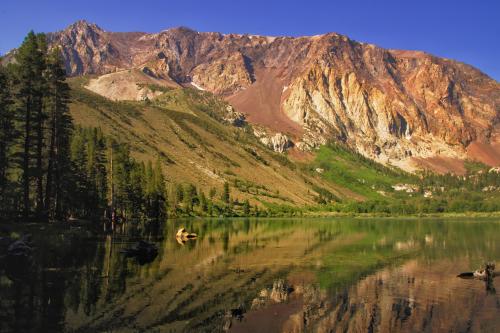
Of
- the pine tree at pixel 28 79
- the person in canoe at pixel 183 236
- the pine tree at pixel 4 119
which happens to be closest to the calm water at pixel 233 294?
the pine tree at pixel 4 119

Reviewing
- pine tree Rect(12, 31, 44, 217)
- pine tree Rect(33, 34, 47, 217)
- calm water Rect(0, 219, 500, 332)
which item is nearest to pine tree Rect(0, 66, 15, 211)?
pine tree Rect(12, 31, 44, 217)

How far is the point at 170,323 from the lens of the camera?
3206 centimetres

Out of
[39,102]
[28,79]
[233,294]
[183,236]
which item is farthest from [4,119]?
[233,294]

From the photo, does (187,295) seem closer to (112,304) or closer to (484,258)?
(112,304)

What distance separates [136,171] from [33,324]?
5700 inches

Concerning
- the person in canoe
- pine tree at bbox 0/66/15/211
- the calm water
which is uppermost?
pine tree at bbox 0/66/15/211

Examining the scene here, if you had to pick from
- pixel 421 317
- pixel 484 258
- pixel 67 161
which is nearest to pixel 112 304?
pixel 421 317

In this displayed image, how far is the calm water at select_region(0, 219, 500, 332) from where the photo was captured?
106ft

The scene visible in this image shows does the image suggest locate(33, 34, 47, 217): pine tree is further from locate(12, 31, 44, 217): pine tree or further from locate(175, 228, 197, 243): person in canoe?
locate(175, 228, 197, 243): person in canoe

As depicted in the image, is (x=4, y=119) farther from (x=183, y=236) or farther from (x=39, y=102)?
(x=183, y=236)

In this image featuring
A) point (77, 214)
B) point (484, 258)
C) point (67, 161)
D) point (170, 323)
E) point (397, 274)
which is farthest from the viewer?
point (77, 214)

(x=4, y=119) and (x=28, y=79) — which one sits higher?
(x=28, y=79)

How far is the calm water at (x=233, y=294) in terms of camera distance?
32375 millimetres

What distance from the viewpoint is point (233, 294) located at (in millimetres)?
42656
